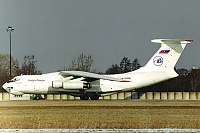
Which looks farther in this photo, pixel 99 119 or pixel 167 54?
pixel 167 54

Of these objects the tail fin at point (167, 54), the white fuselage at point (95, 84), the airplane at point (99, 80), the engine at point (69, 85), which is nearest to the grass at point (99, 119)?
the engine at point (69, 85)

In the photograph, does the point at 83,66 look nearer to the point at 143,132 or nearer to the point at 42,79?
the point at 42,79

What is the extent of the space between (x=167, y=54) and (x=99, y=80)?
343 inches

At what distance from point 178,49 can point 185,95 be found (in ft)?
48.4

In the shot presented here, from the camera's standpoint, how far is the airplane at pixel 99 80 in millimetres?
53469

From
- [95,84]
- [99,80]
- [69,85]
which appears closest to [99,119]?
[69,85]

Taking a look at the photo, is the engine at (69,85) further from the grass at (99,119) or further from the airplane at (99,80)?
the grass at (99,119)

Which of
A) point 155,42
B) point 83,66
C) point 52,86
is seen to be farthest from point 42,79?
point 83,66

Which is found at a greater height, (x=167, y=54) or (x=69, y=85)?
(x=167, y=54)

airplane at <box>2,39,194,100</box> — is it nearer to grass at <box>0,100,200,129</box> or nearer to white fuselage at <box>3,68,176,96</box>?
white fuselage at <box>3,68,176,96</box>

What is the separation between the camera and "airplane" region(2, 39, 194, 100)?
5347cm

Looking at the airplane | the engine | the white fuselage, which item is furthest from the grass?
the white fuselage

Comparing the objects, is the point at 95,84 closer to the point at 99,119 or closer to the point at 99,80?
the point at 99,80

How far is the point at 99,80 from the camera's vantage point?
5462 cm
